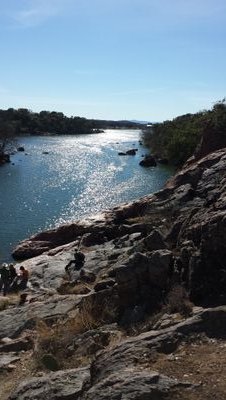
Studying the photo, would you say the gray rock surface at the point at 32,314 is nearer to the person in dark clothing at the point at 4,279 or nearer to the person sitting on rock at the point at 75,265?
the person sitting on rock at the point at 75,265

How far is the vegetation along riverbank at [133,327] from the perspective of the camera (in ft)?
31.3

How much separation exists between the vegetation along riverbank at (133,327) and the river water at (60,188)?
719 inches

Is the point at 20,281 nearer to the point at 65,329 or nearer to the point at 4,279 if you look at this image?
the point at 4,279

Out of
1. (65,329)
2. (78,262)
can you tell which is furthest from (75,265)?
(65,329)

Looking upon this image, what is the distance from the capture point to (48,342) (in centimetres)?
1404

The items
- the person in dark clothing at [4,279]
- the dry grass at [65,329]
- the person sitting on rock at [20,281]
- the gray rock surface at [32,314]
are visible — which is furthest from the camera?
the person in dark clothing at [4,279]

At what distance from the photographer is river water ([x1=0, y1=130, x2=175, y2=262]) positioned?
4666cm

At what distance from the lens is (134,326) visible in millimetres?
13867

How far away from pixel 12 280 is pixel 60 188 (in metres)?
39.3

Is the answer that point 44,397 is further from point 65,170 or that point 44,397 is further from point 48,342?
point 65,170

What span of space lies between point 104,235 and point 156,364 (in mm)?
23990

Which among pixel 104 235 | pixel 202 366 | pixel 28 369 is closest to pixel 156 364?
pixel 202 366

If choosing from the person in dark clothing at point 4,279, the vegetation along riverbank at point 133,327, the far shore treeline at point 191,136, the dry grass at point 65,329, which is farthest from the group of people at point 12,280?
the far shore treeline at point 191,136

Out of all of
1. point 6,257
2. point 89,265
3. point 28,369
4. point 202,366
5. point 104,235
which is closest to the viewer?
point 202,366
